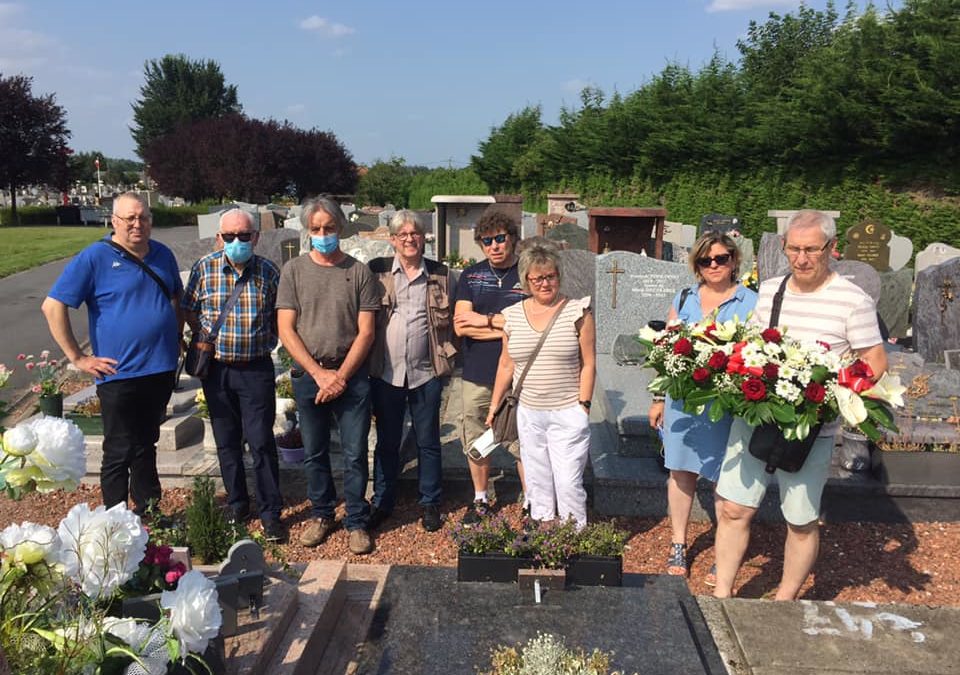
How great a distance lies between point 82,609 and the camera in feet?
5.49

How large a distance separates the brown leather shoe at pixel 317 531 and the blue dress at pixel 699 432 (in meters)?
1.94

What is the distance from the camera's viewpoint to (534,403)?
143 inches

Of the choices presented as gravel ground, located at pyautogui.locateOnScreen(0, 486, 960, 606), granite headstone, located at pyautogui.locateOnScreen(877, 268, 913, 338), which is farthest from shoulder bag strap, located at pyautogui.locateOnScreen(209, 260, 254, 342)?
granite headstone, located at pyautogui.locateOnScreen(877, 268, 913, 338)

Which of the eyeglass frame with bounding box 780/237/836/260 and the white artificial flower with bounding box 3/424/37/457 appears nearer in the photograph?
the white artificial flower with bounding box 3/424/37/457

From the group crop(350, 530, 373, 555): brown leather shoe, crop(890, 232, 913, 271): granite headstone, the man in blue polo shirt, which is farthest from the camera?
crop(890, 232, 913, 271): granite headstone

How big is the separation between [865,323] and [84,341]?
10.0 meters

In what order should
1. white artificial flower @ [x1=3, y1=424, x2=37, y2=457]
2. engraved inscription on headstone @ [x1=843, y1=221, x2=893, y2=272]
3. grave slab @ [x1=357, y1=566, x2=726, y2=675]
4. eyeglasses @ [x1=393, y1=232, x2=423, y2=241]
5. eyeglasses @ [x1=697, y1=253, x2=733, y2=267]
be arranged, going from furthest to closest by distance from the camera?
1. engraved inscription on headstone @ [x1=843, y1=221, x2=893, y2=272]
2. eyeglasses @ [x1=393, y1=232, x2=423, y2=241]
3. eyeglasses @ [x1=697, y1=253, x2=733, y2=267]
4. grave slab @ [x1=357, y1=566, x2=726, y2=675]
5. white artificial flower @ [x1=3, y1=424, x2=37, y2=457]

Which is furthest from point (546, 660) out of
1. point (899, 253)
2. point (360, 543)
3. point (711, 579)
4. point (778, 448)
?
point (899, 253)

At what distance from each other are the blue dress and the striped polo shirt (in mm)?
490

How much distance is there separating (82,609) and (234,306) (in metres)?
2.37

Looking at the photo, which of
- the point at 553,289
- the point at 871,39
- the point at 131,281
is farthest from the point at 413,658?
the point at 871,39

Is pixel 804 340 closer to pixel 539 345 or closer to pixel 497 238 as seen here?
→ pixel 539 345

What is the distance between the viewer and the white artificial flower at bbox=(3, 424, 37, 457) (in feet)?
4.61

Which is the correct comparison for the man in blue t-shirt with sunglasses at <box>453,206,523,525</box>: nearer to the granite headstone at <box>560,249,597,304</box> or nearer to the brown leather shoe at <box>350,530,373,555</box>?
the brown leather shoe at <box>350,530,373,555</box>
